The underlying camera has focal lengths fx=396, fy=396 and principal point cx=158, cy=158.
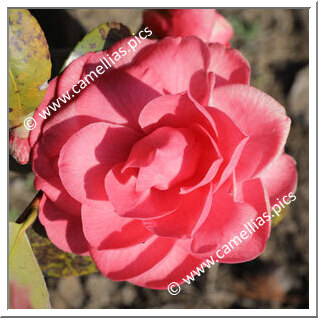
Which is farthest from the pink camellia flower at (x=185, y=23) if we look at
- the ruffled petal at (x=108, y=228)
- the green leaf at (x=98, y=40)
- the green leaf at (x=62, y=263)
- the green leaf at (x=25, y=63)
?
the green leaf at (x=62, y=263)

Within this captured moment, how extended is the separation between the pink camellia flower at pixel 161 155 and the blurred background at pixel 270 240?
782 mm

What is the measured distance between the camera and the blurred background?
1344 millimetres

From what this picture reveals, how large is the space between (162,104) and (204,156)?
0.09 meters

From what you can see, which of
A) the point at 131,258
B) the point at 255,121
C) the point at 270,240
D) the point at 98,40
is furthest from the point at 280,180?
the point at 270,240

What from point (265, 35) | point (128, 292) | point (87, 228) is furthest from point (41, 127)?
point (265, 35)

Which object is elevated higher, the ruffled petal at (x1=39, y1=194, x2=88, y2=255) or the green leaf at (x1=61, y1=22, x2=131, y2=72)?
the green leaf at (x1=61, y1=22, x2=131, y2=72)

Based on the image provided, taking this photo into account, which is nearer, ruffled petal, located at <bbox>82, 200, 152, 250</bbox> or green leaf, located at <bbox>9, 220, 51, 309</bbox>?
ruffled petal, located at <bbox>82, 200, 152, 250</bbox>

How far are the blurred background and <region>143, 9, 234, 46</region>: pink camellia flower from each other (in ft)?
1.80

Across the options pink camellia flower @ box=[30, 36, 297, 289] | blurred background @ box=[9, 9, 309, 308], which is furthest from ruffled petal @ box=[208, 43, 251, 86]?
blurred background @ box=[9, 9, 309, 308]

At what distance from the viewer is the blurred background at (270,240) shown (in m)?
1.34

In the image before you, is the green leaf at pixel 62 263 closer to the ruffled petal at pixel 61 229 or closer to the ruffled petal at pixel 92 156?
the ruffled petal at pixel 61 229

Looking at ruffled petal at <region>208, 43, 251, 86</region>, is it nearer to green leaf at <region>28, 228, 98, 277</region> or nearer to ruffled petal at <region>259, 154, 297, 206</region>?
ruffled petal at <region>259, 154, 297, 206</region>

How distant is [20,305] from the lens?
24.9 inches

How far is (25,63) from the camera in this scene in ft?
1.90
